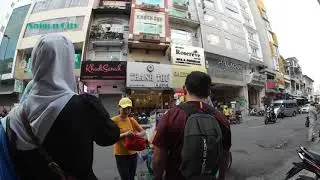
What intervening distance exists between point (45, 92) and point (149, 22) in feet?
113

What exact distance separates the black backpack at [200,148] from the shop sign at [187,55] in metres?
33.8

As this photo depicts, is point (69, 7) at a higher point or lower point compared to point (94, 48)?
higher

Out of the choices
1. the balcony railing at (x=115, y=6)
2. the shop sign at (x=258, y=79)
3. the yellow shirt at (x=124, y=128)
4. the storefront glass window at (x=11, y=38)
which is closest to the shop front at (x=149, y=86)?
the balcony railing at (x=115, y=6)

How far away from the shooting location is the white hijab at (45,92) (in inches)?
84.7

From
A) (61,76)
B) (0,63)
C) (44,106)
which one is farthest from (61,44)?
(0,63)

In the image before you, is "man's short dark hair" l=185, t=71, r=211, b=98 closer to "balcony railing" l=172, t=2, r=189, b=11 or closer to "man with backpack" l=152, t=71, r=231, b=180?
"man with backpack" l=152, t=71, r=231, b=180

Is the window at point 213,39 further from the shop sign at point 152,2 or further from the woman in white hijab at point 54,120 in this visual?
the woman in white hijab at point 54,120

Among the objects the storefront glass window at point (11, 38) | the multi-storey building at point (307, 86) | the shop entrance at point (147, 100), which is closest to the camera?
the shop entrance at point (147, 100)

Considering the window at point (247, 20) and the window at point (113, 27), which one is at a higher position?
the window at point (247, 20)

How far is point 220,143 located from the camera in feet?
9.11

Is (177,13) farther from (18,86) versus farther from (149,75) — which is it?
(18,86)

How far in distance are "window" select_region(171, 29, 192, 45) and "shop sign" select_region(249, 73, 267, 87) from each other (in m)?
12.5

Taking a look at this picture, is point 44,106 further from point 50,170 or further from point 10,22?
point 10,22

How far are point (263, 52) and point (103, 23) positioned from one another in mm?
25919
